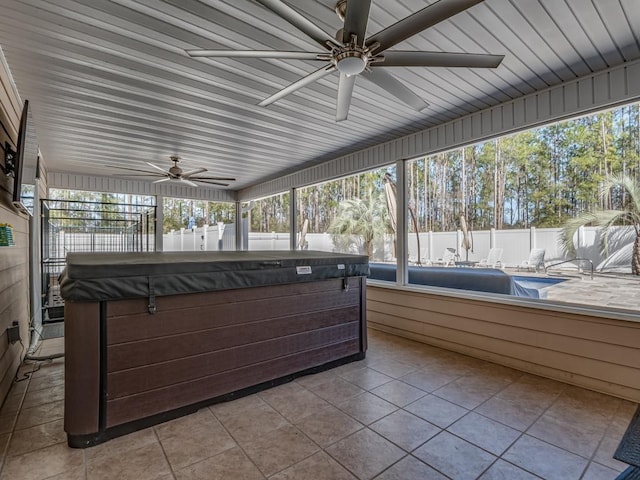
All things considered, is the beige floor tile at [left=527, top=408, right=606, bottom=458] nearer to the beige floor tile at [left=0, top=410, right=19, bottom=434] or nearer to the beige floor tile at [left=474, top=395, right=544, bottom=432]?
the beige floor tile at [left=474, top=395, right=544, bottom=432]

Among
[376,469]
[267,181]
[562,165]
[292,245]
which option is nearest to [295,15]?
[376,469]

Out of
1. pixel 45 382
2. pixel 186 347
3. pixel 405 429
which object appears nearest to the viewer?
pixel 405 429

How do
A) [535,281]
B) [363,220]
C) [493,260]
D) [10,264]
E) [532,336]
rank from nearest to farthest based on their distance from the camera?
[10,264] → [532,336] → [535,281] → [493,260] → [363,220]

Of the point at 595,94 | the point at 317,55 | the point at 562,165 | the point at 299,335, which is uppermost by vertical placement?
the point at 595,94

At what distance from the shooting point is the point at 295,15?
157 cm

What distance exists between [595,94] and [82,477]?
15.0 feet

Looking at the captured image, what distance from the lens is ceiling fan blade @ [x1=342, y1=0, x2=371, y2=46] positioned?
59.2 inches

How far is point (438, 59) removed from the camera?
6.29 ft

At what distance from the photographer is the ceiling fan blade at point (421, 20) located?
58.2 inches

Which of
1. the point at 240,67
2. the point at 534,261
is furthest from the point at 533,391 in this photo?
the point at 240,67

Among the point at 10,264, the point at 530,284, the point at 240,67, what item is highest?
the point at 240,67

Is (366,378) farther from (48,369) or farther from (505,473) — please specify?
(48,369)

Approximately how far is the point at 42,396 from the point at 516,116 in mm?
4997

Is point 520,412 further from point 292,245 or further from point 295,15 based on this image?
point 292,245
